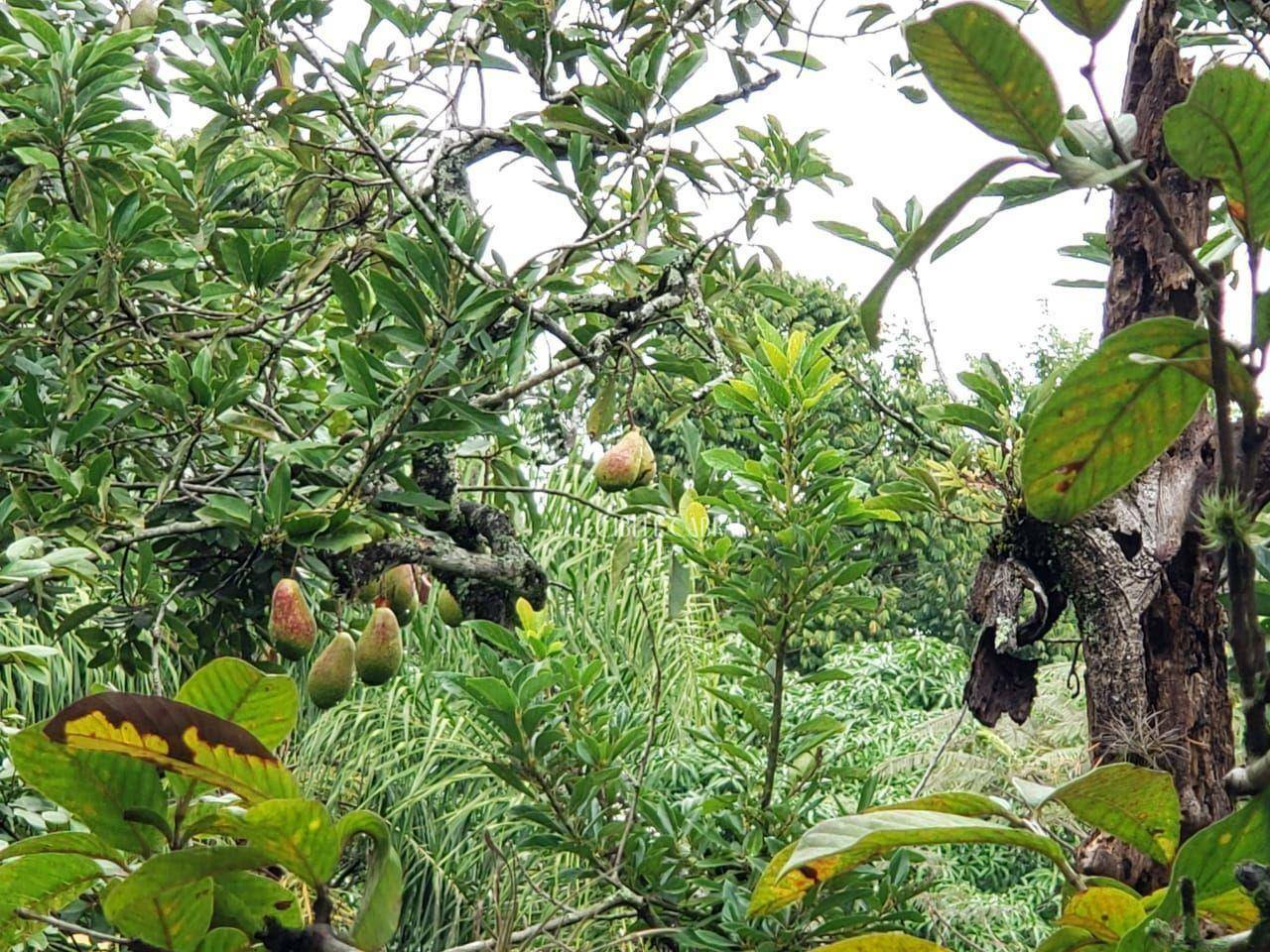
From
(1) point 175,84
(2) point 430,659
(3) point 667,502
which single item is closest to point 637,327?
(3) point 667,502

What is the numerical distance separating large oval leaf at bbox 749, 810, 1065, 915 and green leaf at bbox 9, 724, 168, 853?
0.27m

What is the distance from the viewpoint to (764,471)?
1.27 m

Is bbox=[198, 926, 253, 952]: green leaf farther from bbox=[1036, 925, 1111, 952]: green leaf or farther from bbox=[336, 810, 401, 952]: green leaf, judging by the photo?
bbox=[1036, 925, 1111, 952]: green leaf

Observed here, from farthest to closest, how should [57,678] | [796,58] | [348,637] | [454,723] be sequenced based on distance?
[454,723]
[57,678]
[796,58]
[348,637]

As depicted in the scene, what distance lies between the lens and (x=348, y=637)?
145cm

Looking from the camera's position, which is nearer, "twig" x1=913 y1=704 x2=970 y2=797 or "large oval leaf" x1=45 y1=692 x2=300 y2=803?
"large oval leaf" x1=45 y1=692 x2=300 y2=803

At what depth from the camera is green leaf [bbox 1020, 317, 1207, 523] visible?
1.56ft

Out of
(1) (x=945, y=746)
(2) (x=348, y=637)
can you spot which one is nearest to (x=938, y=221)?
(1) (x=945, y=746)

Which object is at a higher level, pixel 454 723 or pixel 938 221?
pixel 938 221

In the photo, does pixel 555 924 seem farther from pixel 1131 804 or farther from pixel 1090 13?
pixel 1090 13

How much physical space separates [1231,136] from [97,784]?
52 centimetres

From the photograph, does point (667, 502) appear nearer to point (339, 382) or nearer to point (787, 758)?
point (787, 758)

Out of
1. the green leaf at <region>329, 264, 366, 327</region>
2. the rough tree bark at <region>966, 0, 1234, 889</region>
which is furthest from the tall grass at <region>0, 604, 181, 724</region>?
the rough tree bark at <region>966, 0, 1234, 889</region>

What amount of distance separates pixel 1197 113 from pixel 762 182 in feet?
5.06
